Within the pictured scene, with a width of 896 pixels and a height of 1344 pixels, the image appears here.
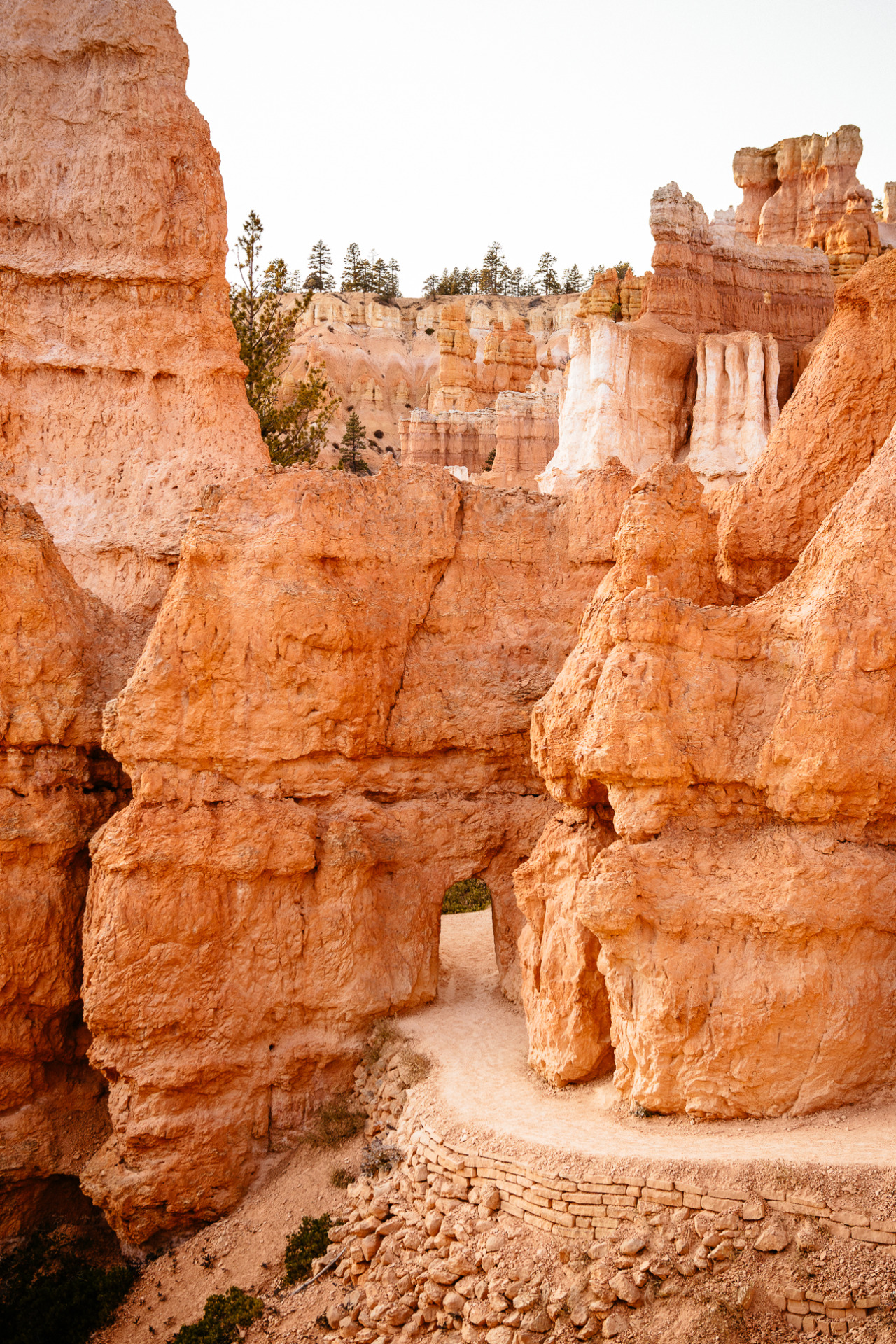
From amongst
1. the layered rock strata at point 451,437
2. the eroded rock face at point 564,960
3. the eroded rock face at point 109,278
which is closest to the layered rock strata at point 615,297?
the layered rock strata at point 451,437

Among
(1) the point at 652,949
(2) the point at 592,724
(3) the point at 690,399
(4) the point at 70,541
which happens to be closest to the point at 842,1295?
(1) the point at 652,949

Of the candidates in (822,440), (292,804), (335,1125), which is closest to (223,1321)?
(335,1125)

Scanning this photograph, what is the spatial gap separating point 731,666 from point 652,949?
103 inches

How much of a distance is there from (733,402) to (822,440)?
51.1 ft

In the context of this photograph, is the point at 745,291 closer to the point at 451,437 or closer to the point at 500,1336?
the point at 500,1336

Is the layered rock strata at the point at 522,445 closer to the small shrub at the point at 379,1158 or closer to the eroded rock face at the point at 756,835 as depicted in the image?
the eroded rock face at the point at 756,835

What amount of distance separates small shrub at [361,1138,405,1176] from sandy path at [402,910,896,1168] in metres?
0.58

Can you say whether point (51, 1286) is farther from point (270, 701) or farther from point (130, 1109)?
point (270, 701)

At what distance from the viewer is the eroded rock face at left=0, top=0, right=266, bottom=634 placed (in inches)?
602

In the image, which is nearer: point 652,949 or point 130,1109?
point 652,949

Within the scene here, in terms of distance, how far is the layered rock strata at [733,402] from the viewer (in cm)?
2730

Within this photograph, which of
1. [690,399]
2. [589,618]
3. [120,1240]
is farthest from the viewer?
[690,399]

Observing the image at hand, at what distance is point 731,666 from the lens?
427 inches

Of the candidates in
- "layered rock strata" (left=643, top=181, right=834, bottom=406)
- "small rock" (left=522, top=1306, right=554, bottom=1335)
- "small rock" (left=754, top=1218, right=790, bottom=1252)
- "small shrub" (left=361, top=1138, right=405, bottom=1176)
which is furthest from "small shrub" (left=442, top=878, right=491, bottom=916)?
"layered rock strata" (left=643, top=181, right=834, bottom=406)
